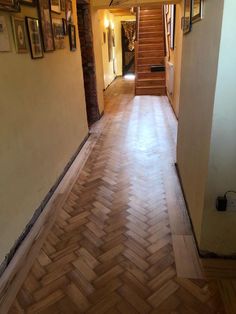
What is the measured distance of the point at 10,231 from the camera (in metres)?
1.76

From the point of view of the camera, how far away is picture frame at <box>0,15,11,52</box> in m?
1.62

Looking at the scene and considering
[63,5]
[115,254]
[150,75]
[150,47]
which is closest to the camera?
[115,254]

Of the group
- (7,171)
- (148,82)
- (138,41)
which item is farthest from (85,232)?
(138,41)

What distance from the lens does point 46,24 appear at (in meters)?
2.30

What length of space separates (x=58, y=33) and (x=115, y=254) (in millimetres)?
2247

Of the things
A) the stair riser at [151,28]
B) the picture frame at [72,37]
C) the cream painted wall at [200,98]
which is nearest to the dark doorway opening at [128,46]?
the stair riser at [151,28]

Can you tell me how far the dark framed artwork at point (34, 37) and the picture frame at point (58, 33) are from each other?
17.2 inches

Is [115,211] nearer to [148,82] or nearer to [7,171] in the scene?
[7,171]

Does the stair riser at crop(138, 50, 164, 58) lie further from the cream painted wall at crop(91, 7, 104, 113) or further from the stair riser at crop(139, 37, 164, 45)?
the cream painted wall at crop(91, 7, 104, 113)

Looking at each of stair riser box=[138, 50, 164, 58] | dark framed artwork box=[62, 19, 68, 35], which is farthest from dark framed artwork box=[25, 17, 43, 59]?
stair riser box=[138, 50, 164, 58]

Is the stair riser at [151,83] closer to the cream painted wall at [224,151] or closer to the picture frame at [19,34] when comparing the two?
the picture frame at [19,34]

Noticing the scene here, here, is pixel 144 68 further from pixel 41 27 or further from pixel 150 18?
pixel 41 27

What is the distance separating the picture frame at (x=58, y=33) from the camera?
258cm

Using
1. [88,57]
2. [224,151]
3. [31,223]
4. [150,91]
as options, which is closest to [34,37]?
[31,223]
